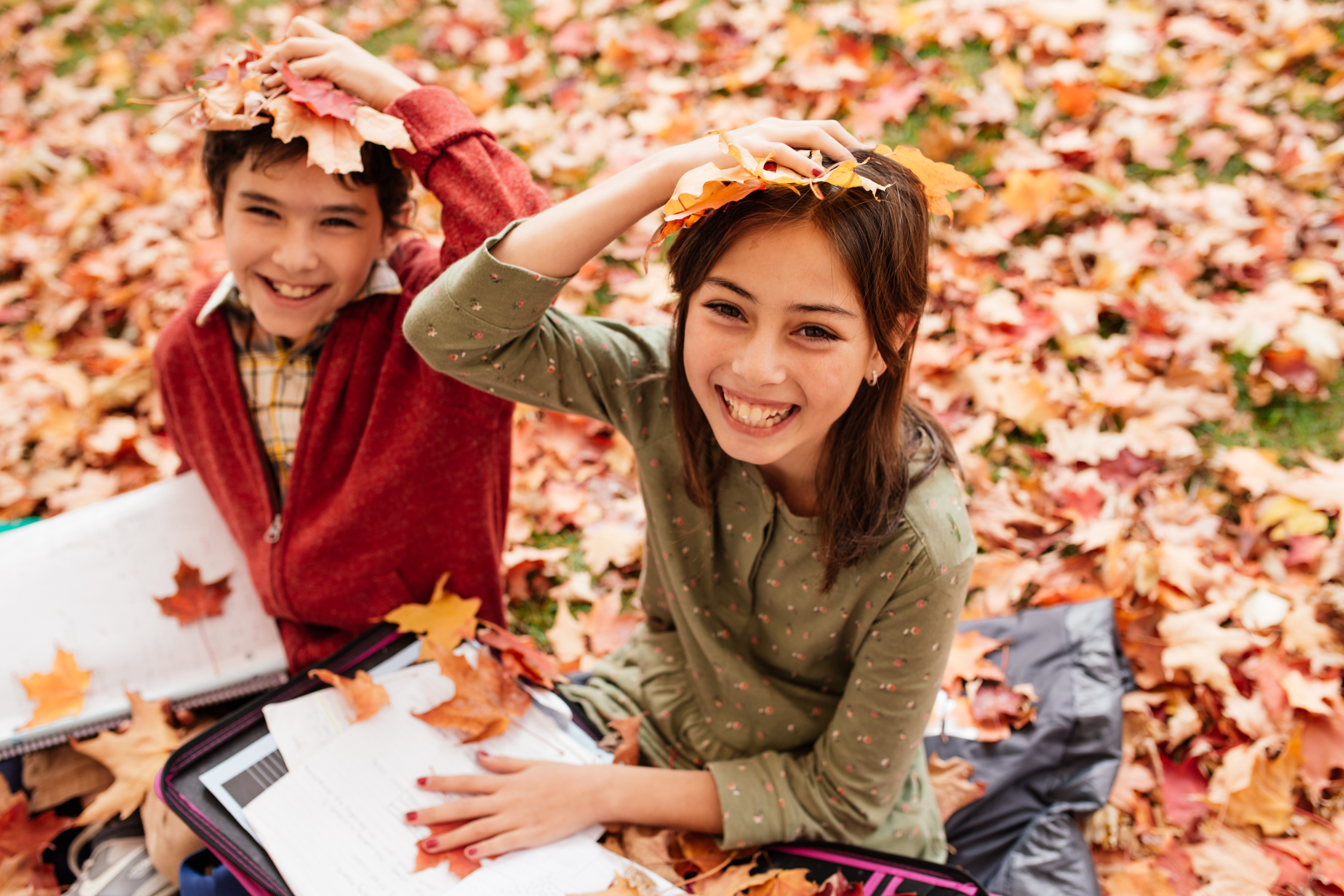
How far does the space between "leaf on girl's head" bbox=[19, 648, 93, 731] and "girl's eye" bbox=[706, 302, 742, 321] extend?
1792mm

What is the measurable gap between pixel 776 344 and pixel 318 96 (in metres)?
0.96

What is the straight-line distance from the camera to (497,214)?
60.9 inches

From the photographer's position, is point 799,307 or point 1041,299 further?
point 1041,299

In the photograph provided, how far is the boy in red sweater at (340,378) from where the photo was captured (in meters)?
1.62

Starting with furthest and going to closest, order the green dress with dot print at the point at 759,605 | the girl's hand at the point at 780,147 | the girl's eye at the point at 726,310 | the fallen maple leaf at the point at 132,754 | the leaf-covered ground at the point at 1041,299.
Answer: the leaf-covered ground at the point at 1041,299 < the fallen maple leaf at the point at 132,754 < the green dress with dot print at the point at 759,605 < the girl's eye at the point at 726,310 < the girl's hand at the point at 780,147

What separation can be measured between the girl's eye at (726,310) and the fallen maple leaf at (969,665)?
1.23 metres

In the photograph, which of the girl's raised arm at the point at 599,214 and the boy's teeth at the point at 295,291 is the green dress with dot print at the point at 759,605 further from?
the boy's teeth at the point at 295,291

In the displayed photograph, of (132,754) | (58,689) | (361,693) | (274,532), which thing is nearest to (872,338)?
(361,693)

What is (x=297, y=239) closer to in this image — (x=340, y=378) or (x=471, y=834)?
(x=340, y=378)

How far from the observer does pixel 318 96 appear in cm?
153

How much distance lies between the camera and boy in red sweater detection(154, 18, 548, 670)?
162cm

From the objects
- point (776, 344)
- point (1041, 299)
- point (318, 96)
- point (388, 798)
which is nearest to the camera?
point (776, 344)

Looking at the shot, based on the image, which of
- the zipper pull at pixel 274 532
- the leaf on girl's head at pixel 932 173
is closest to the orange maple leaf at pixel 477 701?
the zipper pull at pixel 274 532

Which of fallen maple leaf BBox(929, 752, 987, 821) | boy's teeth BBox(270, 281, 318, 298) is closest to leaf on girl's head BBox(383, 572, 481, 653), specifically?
boy's teeth BBox(270, 281, 318, 298)
